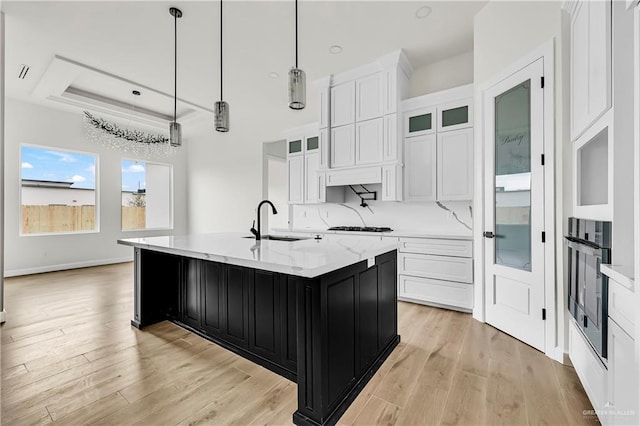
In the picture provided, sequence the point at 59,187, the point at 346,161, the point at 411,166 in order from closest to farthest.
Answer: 1. the point at 411,166
2. the point at 346,161
3. the point at 59,187

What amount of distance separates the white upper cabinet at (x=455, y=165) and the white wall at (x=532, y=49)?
449 millimetres

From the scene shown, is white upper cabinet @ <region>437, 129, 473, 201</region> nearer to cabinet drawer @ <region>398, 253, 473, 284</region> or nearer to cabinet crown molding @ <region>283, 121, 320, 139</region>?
cabinet drawer @ <region>398, 253, 473, 284</region>

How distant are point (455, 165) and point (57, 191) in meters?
7.10

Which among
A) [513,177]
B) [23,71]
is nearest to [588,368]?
[513,177]

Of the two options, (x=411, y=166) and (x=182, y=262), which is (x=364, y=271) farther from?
(x=411, y=166)

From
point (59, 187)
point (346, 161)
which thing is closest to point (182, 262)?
point (346, 161)

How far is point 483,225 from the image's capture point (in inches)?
115

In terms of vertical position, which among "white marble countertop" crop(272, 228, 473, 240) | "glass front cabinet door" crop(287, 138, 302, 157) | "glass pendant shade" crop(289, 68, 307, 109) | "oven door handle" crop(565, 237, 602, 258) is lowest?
"white marble countertop" crop(272, 228, 473, 240)

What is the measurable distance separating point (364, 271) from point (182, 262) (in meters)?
1.83

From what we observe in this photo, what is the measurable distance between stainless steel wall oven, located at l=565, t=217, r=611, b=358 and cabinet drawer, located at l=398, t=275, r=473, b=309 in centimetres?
117

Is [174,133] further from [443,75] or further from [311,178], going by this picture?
[443,75]

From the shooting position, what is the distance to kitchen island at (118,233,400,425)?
1.55m

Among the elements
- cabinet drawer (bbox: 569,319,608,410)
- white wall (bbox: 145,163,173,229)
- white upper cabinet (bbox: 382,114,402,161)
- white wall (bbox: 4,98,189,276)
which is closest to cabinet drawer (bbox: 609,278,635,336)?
cabinet drawer (bbox: 569,319,608,410)

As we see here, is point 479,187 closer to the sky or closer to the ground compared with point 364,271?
closer to the sky
